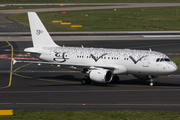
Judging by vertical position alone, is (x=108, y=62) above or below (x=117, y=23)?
below

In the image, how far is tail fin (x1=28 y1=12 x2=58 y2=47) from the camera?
50.3 metres

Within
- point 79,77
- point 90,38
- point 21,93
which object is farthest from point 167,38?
point 21,93

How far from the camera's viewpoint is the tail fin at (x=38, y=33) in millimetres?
50281

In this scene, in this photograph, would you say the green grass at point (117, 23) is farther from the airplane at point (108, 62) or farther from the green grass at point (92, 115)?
the green grass at point (92, 115)

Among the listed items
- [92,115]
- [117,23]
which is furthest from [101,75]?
[117,23]

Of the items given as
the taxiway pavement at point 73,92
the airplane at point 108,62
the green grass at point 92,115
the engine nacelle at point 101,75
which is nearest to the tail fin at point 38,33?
the airplane at point 108,62

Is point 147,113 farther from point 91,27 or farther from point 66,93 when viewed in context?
point 91,27

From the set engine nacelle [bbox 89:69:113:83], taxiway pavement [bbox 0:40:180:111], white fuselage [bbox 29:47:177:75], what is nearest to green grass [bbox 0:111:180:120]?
taxiway pavement [bbox 0:40:180:111]

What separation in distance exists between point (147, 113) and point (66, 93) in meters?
12.9

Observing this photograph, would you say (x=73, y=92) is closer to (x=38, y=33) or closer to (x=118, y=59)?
(x=118, y=59)

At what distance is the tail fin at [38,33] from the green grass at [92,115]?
863 inches

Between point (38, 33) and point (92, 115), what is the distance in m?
24.9

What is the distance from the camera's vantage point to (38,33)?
50438 millimetres

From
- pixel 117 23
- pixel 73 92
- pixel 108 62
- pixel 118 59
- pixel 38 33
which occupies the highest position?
pixel 117 23
